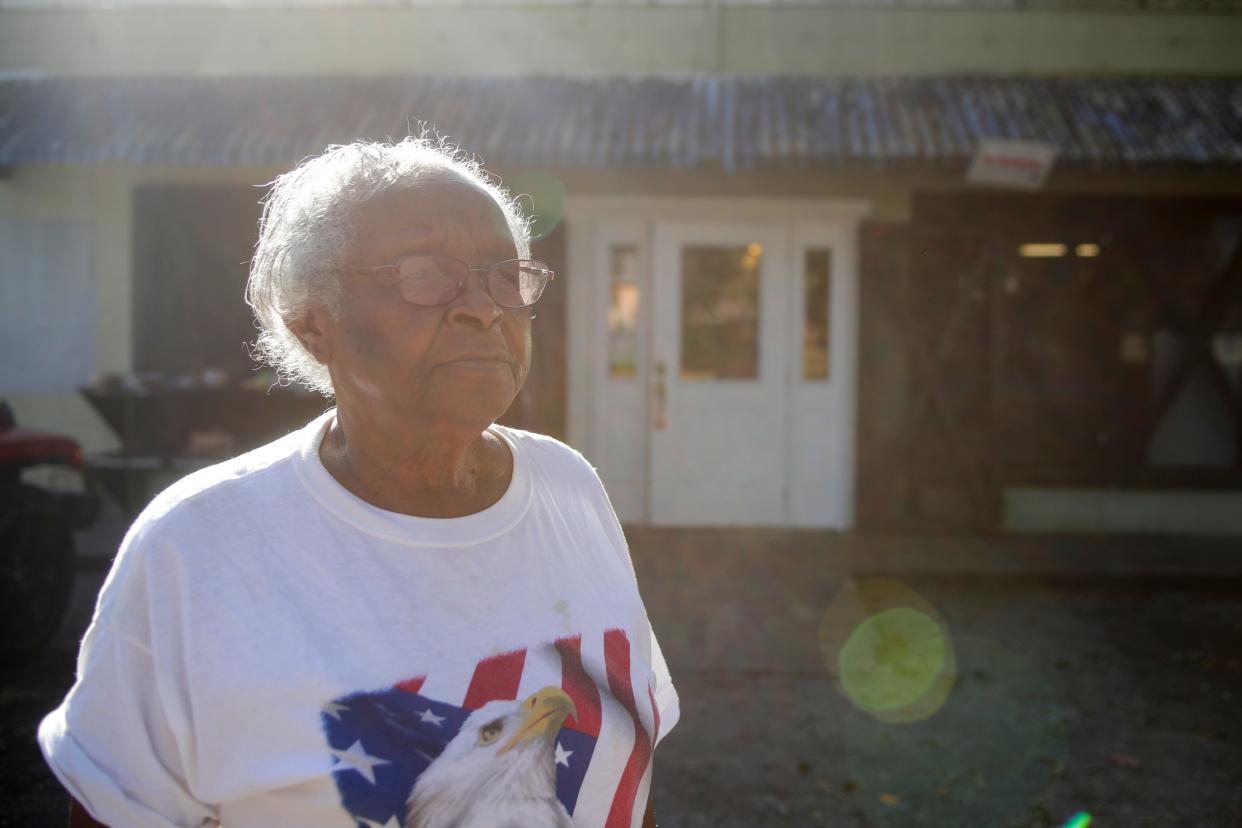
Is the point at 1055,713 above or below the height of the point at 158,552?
below

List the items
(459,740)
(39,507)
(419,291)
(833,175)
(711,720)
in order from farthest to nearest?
(833,175)
(39,507)
(711,720)
(419,291)
(459,740)

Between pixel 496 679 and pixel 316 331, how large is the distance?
633mm

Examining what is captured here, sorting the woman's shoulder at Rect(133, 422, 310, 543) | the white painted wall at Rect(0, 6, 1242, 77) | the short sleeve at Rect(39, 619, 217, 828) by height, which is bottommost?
the short sleeve at Rect(39, 619, 217, 828)

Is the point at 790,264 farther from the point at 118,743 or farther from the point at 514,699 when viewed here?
the point at 118,743

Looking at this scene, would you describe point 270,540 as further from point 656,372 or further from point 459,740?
point 656,372

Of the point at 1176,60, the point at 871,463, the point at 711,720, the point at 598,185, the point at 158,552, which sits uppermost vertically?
the point at 1176,60

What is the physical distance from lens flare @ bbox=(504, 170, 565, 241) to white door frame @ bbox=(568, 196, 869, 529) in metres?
0.14

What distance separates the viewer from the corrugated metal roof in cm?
845

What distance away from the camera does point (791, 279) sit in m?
9.51

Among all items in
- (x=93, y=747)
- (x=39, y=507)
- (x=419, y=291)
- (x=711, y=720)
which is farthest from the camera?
(x=39, y=507)

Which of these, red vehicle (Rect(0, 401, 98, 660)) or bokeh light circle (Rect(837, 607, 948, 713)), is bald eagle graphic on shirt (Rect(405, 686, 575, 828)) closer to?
bokeh light circle (Rect(837, 607, 948, 713))

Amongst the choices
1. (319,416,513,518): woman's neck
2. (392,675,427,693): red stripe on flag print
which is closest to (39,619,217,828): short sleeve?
(392,675,427,693): red stripe on flag print

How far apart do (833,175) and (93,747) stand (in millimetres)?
8641

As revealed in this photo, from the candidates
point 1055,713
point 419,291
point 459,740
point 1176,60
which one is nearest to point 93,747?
point 459,740
